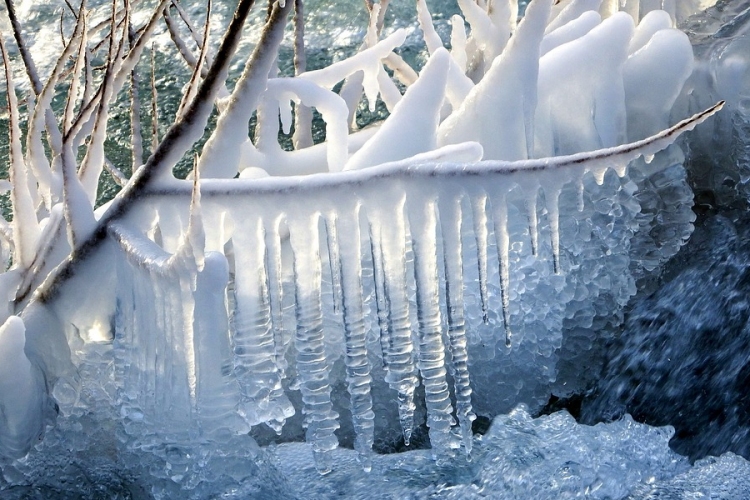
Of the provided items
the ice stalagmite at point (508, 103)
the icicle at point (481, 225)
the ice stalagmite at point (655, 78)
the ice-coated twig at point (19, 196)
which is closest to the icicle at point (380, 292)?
the icicle at point (481, 225)

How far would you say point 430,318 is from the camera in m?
1.33

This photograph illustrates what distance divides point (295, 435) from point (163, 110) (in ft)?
7.26

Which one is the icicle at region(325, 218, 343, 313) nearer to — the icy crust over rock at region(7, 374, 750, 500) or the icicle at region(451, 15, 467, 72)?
the icy crust over rock at region(7, 374, 750, 500)

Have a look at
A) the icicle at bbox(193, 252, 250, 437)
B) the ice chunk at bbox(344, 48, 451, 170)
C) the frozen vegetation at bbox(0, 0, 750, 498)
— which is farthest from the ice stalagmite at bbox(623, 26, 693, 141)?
the icicle at bbox(193, 252, 250, 437)

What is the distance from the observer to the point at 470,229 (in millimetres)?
1684

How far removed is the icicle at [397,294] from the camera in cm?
128

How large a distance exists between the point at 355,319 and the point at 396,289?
0.07m

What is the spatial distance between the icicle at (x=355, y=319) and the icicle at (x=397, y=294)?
35 millimetres

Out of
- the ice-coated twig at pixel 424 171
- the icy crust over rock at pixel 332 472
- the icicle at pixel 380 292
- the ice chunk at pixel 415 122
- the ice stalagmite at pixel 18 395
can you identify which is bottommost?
the icy crust over rock at pixel 332 472

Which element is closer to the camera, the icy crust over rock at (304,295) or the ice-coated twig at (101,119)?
the icy crust over rock at (304,295)

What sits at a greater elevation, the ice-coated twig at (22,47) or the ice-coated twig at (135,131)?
the ice-coated twig at (22,47)

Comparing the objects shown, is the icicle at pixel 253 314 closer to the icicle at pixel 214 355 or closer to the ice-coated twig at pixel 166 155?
the icicle at pixel 214 355

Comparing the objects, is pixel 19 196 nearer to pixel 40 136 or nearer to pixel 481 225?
pixel 40 136

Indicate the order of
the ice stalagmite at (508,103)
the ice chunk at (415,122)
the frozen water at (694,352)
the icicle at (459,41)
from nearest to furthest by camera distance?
Result: 1. the ice chunk at (415,122)
2. the ice stalagmite at (508,103)
3. the frozen water at (694,352)
4. the icicle at (459,41)
